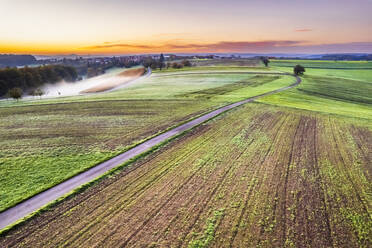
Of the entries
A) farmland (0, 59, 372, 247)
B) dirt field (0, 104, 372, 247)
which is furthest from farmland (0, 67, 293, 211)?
dirt field (0, 104, 372, 247)

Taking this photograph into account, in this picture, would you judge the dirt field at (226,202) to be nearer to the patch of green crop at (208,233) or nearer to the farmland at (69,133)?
the patch of green crop at (208,233)

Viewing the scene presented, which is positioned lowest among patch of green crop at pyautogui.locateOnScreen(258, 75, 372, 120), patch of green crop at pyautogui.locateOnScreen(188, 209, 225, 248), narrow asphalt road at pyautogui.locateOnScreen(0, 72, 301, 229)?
narrow asphalt road at pyautogui.locateOnScreen(0, 72, 301, 229)

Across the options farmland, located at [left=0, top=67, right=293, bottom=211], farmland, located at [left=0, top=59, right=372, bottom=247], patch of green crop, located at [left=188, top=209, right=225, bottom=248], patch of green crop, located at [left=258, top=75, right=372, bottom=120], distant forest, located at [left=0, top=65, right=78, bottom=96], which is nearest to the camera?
patch of green crop, located at [left=188, top=209, right=225, bottom=248]

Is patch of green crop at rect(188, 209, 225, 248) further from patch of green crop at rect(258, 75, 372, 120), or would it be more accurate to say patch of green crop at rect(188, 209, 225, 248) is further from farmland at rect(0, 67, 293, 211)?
patch of green crop at rect(258, 75, 372, 120)

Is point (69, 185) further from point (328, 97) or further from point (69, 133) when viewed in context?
point (328, 97)

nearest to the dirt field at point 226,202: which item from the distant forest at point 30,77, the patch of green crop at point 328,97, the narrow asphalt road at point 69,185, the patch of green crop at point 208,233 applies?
the patch of green crop at point 208,233
